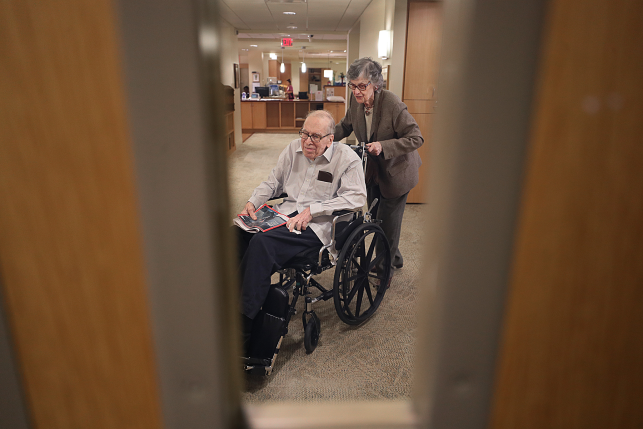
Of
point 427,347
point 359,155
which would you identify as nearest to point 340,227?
point 359,155

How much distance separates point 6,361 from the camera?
31 cm

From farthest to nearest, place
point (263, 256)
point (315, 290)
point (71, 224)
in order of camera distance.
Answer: point (315, 290)
point (263, 256)
point (71, 224)

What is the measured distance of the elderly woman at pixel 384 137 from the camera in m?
2.38

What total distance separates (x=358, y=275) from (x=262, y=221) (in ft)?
2.31

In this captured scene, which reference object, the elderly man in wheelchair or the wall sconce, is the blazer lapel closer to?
the elderly man in wheelchair

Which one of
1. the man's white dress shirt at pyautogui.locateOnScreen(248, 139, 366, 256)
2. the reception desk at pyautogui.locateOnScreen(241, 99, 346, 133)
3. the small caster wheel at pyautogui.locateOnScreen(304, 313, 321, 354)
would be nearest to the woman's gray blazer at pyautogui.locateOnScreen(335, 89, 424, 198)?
the man's white dress shirt at pyautogui.locateOnScreen(248, 139, 366, 256)

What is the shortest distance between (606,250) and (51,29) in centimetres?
45

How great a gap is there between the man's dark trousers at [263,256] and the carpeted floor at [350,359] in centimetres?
34

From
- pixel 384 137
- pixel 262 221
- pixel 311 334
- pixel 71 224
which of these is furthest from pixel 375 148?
pixel 71 224

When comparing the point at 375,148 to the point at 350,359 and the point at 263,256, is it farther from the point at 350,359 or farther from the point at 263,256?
the point at 350,359

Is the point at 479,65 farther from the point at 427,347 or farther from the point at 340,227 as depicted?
the point at 340,227

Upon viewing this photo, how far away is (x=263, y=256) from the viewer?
1.80 meters

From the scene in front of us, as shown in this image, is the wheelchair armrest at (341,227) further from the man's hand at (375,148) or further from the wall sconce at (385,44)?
the wall sconce at (385,44)

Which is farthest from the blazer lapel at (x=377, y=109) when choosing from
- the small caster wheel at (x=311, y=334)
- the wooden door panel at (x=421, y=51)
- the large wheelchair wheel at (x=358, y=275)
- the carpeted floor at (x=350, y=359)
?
the wooden door panel at (x=421, y=51)
